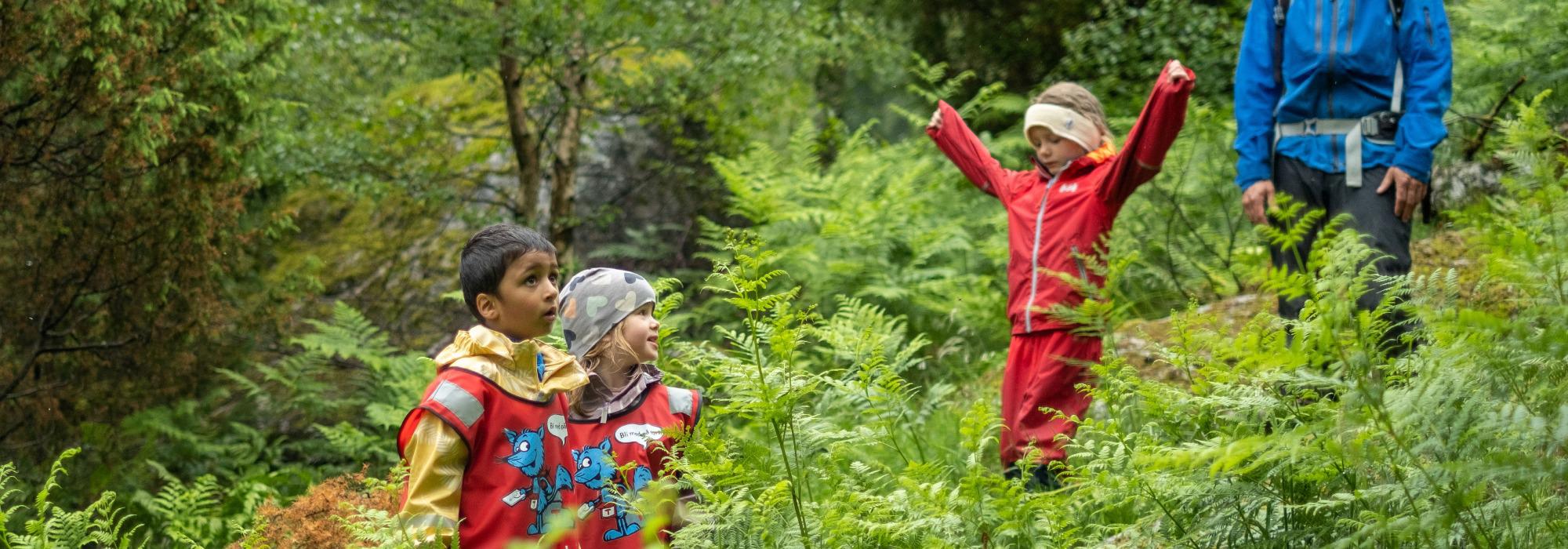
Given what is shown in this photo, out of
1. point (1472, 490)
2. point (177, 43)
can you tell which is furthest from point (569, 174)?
point (1472, 490)

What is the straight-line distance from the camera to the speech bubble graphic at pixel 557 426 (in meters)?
2.97

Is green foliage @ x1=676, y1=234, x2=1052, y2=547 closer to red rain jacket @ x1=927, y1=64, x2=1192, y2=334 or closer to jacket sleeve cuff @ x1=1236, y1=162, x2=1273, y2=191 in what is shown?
red rain jacket @ x1=927, y1=64, x2=1192, y2=334

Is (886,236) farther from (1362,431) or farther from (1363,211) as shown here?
(1362,431)

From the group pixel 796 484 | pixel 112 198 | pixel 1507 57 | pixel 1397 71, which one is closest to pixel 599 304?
pixel 796 484

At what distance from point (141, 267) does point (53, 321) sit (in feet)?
1.55

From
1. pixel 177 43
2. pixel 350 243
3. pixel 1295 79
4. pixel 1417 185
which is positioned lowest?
pixel 350 243

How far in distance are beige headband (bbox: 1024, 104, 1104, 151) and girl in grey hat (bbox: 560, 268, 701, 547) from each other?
1753 mm

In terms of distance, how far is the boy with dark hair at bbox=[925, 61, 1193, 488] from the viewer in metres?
4.01

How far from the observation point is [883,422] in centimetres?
347

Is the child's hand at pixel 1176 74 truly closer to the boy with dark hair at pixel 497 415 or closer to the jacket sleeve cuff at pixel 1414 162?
the jacket sleeve cuff at pixel 1414 162

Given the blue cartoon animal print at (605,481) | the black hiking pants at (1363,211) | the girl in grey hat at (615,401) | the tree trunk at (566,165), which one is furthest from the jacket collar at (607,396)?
the tree trunk at (566,165)

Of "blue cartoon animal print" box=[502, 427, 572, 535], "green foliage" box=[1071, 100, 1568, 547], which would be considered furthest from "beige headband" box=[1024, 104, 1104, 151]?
"blue cartoon animal print" box=[502, 427, 572, 535]

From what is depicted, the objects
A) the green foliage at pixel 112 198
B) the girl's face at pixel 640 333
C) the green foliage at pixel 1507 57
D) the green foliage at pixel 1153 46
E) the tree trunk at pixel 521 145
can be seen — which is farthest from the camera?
the green foliage at pixel 1153 46

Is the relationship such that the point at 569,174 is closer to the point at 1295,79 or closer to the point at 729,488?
the point at 1295,79
